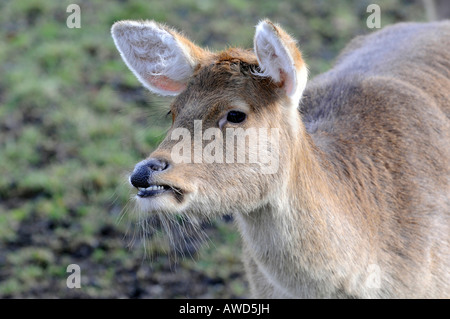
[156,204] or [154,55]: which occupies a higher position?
[154,55]

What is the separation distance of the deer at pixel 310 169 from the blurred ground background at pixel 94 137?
586mm

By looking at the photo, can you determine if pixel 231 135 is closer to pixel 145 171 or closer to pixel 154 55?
pixel 145 171

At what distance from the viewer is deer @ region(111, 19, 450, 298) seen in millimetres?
3168

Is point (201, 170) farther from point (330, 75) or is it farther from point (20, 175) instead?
point (20, 175)

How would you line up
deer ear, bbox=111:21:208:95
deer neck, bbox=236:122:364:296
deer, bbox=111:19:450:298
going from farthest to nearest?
deer ear, bbox=111:21:208:95 → deer neck, bbox=236:122:364:296 → deer, bbox=111:19:450:298

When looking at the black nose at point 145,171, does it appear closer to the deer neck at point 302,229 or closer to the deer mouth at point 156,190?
the deer mouth at point 156,190

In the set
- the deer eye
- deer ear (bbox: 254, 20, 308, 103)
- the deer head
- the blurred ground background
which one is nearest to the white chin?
the deer head

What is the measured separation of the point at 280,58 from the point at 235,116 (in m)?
0.34

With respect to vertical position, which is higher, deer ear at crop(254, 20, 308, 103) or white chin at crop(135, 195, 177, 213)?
deer ear at crop(254, 20, 308, 103)

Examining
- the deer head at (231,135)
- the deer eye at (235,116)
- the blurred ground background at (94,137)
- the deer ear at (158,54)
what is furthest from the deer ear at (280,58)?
the blurred ground background at (94,137)

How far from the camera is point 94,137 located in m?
7.04

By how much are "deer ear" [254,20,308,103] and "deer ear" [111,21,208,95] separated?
0.45 metres

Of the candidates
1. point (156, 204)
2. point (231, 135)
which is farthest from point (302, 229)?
point (156, 204)

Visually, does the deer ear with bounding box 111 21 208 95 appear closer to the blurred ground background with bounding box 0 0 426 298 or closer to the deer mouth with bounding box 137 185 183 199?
the blurred ground background with bounding box 0 0 426 298
